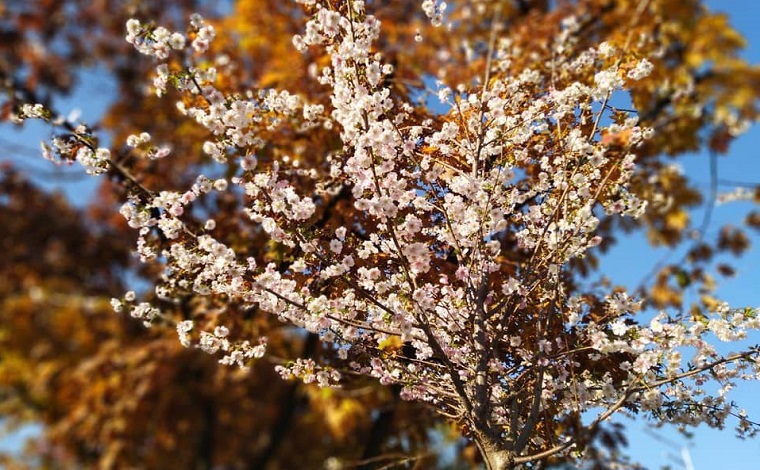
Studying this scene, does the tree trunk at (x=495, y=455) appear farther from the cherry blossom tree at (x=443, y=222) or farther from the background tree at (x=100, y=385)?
the background tree at (x=100, y=385)

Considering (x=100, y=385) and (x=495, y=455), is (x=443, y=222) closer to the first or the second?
(x=495, y=455)

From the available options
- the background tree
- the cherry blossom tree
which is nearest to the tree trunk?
the cherry blossom tree

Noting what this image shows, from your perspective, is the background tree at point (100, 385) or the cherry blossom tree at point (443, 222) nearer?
the background tree at point (100, 385)

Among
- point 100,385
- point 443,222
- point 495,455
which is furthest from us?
point 443,222

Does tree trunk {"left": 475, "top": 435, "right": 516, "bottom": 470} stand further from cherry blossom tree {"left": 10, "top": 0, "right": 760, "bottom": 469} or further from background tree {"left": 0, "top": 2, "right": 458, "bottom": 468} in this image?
background tree {"left": 0, "top": 2, "right": 458, "bottom": 468}

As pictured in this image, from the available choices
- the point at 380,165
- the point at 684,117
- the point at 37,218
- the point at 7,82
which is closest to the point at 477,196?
the point at 380,165

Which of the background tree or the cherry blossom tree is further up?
the cherry blossom tree

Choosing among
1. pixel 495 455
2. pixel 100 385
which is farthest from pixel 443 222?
pixel 100 385

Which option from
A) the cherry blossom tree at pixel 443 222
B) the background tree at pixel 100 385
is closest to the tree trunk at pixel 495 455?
the cherry blossom tree at pixel 443 222
